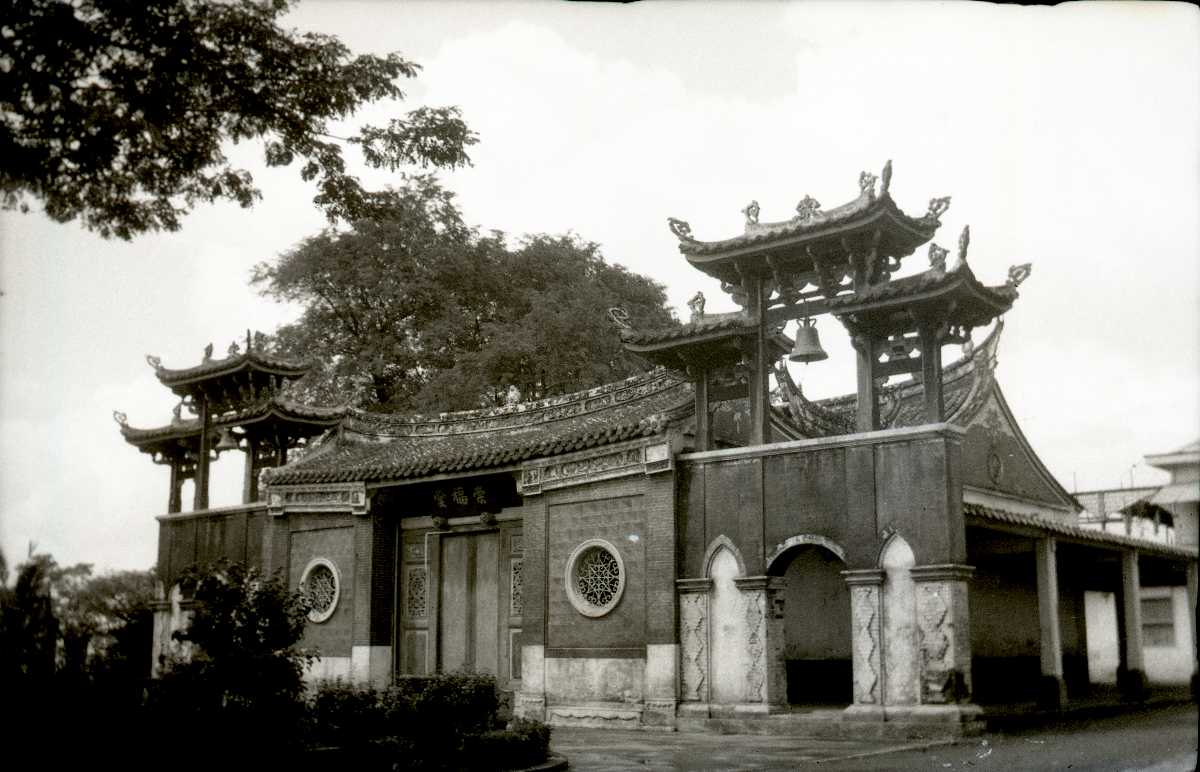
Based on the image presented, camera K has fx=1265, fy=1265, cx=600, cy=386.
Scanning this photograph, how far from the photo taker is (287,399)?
75.0 ft

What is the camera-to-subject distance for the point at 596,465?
56.1ft

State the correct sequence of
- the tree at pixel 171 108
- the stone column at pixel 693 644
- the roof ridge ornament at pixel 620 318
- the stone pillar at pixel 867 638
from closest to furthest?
the tree at pixel 171 108 → the stone pillar at pixel 867 638 → the stone column at pixel 693 644 → the roof ridge ornament at pixel 620 318

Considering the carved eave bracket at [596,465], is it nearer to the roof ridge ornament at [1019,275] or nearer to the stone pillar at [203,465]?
the roof ridge ornament at [1019,275]

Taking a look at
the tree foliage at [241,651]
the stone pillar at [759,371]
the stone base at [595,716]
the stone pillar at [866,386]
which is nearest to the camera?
the tree foliage at [241,651]

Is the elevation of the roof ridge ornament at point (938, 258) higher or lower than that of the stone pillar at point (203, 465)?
higher

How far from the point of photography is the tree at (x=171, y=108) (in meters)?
9.02

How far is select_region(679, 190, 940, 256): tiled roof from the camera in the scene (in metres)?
15.0

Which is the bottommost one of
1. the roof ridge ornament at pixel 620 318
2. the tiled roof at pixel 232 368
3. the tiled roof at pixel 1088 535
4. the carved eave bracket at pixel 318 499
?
the tiled roof at pixel 1088 535

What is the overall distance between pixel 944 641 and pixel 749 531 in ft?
9.22

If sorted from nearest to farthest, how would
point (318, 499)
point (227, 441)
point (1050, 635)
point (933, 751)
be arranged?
1. point (933, 751)
2. point (1050, 635)
3. point (318, 499)
4. point (227, 441)

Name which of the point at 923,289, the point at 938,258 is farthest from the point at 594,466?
the point at 938,258

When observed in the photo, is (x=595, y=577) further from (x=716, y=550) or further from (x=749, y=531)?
(x=749, y=531)

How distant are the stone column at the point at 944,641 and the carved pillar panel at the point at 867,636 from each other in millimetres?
499

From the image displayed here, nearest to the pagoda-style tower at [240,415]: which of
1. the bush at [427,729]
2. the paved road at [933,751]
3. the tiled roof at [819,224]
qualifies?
the tiled roof at [819,224]
